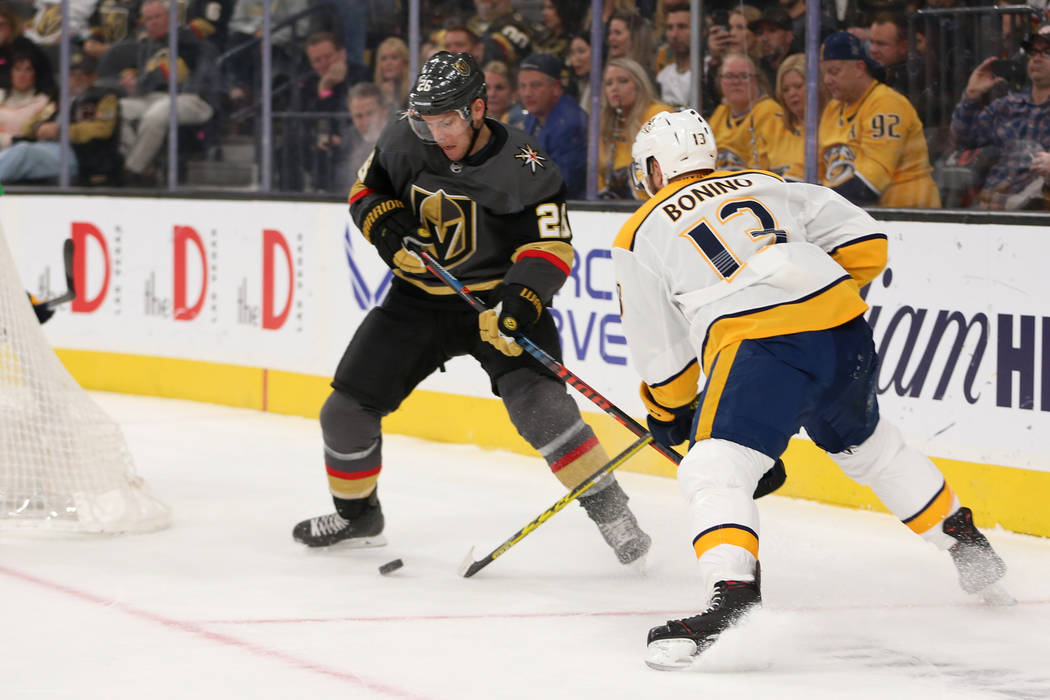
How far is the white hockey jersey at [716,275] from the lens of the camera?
2.96 metres

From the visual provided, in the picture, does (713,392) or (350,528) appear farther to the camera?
(350,528)

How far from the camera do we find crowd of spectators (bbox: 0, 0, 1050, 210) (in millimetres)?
4480

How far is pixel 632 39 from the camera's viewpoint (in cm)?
541

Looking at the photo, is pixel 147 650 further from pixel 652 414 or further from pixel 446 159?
pixel 446 159

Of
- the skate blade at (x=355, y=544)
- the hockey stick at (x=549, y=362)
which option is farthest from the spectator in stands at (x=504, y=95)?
the skate blade at (x=355, y=544)

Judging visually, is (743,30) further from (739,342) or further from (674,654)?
(674,654)

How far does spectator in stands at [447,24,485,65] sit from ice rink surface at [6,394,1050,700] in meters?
1.79

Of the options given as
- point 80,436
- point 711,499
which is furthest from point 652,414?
point 80,436

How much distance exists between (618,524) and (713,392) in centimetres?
87

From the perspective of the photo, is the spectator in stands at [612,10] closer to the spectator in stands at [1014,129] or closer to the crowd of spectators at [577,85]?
the crowd of spectators at [577,85]

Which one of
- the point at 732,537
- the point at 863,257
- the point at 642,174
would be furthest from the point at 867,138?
the point at 732,537

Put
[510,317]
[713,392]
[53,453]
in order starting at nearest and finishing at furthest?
[713,392] < [510,317] < [53,453]

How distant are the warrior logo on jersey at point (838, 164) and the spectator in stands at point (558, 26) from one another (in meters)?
1.15

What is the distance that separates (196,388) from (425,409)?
137cm
